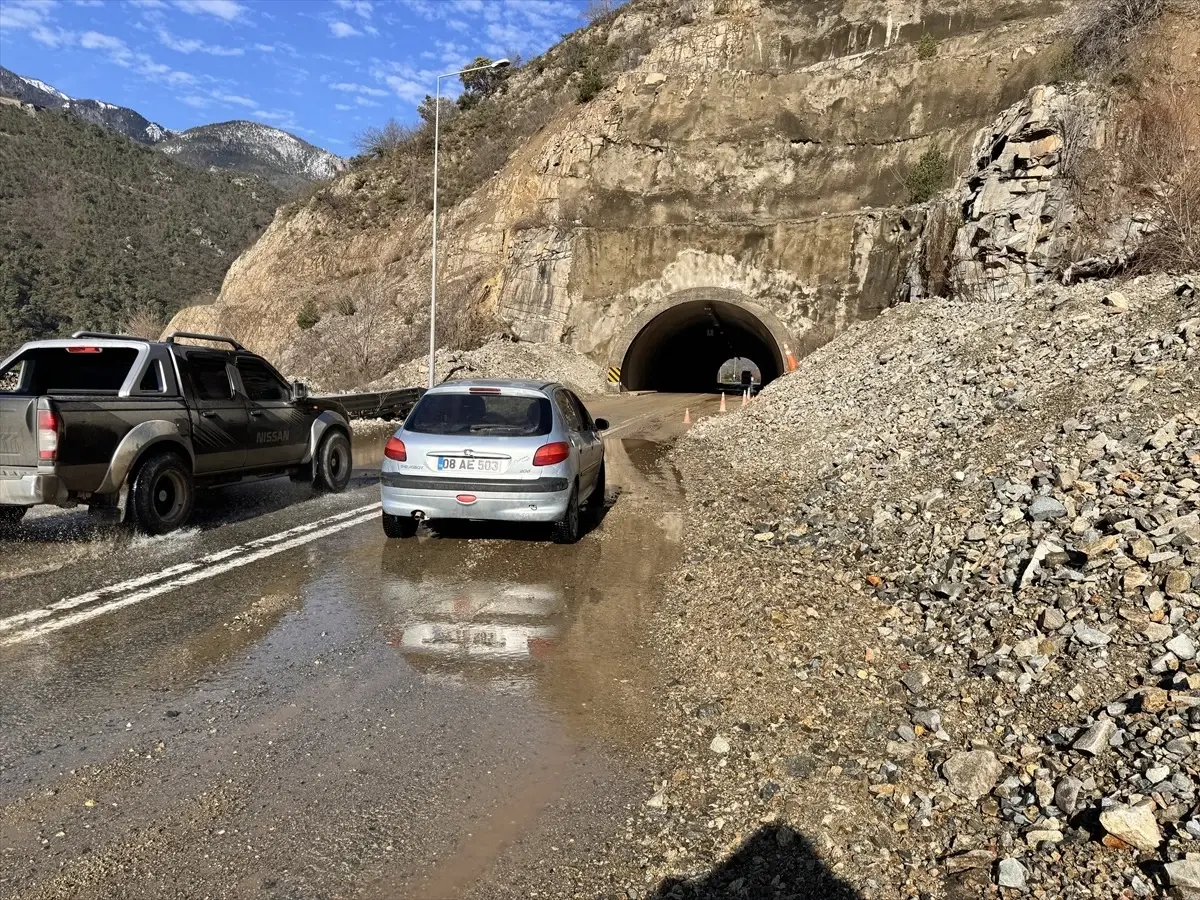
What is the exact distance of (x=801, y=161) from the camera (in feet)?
110

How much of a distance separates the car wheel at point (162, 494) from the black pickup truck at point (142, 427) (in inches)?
0.4

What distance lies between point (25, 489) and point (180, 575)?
1676 millimetres

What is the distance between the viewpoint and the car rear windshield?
24.5 feet

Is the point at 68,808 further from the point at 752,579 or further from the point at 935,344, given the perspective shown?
the point at 935,344

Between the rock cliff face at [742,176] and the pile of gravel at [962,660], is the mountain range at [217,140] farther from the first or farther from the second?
the pile of gravel at [962,660]

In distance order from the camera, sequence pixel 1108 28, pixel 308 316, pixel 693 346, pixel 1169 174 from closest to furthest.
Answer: pixel 1169 174, pixel 1108 28, pixel 308 316, pixel 693 346

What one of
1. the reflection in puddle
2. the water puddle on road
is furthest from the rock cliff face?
the reflection in puddle

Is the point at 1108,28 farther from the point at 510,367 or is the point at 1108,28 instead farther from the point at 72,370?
the point at 72,370

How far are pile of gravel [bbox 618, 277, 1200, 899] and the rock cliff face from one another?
74.3ft

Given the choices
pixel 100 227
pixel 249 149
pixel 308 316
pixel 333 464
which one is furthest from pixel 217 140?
pixel 333 464

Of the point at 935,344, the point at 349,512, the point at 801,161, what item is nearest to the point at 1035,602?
the point at 349,512

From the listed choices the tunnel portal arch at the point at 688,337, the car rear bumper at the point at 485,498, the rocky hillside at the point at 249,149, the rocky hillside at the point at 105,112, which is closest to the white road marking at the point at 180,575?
the car rear bumper at the point at 485,498

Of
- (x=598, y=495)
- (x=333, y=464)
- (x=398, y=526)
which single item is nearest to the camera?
(x=398, y=526)

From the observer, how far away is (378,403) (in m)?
19.1
